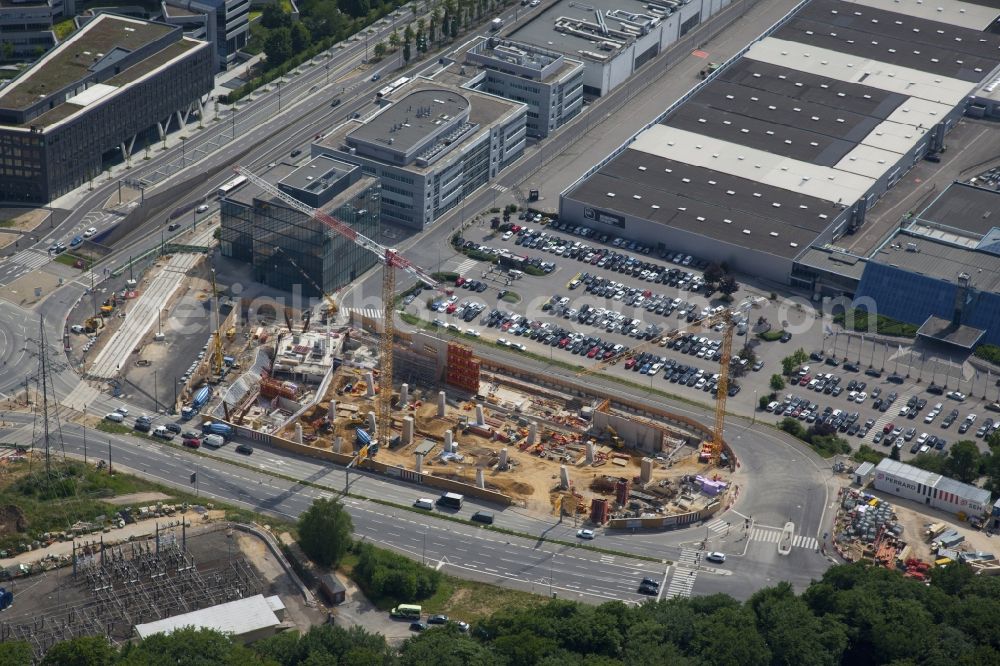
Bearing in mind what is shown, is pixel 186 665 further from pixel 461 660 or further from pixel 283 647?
pixel 461 660

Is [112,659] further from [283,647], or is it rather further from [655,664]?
[655,664]

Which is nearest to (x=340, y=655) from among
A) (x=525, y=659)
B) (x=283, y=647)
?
(x=283, y=647)

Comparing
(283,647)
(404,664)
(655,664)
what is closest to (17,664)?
(283,647)

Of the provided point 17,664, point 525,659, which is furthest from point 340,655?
point 17,664

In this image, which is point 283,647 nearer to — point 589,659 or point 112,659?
point 112,659
